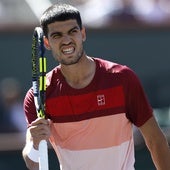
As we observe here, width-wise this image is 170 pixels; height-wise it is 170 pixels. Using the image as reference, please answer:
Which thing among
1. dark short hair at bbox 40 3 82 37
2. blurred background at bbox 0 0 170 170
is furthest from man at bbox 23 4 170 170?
blurred background at bbox 0 0 170 170

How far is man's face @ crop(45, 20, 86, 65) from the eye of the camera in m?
4.37

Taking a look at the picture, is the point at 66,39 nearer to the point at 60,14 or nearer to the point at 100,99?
the point at 60,14

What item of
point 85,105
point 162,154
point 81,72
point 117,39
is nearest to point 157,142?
point 162,154

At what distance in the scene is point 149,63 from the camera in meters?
11.5

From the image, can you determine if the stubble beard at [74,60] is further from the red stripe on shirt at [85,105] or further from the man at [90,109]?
the red stripe on shirt at [85,105]

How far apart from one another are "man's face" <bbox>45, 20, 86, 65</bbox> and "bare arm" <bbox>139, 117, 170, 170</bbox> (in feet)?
1.92

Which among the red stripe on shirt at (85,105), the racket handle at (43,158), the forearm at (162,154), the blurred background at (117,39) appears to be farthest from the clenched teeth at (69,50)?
the blurred background at (117,39)

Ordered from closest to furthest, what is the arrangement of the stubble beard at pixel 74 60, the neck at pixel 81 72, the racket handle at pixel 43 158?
1. the racket handle at pixel 43 158
2. the stubble beard at pixel 74 60
3. the neck at pixel 81 72

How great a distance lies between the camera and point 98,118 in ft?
14.6

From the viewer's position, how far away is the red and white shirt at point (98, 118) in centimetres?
444

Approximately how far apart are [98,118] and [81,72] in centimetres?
30

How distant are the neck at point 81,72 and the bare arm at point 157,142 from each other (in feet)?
1.45

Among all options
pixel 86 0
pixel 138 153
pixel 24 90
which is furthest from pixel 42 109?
pixel 86 0

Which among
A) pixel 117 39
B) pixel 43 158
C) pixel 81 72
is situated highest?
pixel 81 72
